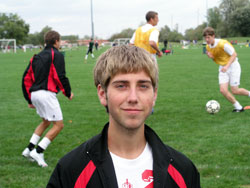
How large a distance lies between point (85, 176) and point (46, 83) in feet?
12.0

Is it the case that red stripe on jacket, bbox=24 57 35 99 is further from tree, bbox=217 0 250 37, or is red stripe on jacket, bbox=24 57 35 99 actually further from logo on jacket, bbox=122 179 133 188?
tree, bbox=217 0 250 37

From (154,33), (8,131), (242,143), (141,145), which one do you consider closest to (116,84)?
(141,145)

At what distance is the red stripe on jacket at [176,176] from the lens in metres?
1.91

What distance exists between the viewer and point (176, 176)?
6.30 ft

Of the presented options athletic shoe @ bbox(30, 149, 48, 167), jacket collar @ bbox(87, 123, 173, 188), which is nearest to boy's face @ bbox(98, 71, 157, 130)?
jacket collar @ bbox(87, 123, 173, 188)

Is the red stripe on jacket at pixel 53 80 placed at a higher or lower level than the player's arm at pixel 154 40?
lower

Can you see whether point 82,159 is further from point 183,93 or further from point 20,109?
point 183,93

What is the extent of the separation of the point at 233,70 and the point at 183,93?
3.46 meters

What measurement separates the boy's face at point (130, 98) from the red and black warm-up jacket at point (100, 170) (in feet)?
0.63

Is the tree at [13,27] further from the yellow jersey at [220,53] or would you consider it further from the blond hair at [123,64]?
the blond hair at [123,64]

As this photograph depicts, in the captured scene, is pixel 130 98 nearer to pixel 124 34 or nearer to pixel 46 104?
pixel 46 104

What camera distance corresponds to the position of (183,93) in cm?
1209

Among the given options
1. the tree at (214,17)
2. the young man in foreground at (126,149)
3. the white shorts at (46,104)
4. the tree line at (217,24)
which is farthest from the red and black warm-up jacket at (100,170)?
the tree at (214,17)

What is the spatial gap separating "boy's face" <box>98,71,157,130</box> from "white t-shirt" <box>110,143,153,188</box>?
21 centimetres
